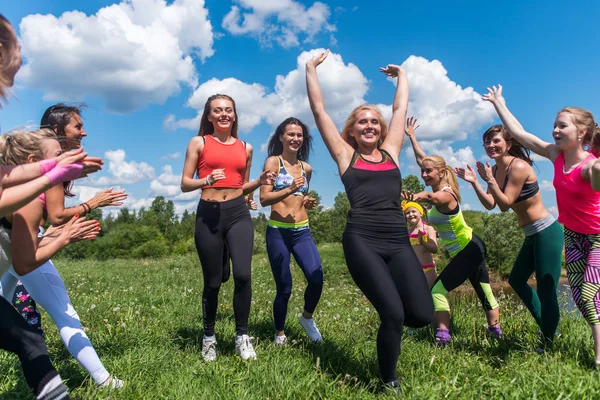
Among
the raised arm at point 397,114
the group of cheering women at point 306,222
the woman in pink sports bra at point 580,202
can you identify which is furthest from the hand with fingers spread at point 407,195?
the woman in pink sports bra at point 580,202

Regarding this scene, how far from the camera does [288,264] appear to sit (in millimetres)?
5090

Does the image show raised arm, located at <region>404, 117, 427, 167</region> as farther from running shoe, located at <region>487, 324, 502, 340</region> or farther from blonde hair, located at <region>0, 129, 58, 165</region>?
blonde hair, located at <region>0, 129, 58, 165</region>

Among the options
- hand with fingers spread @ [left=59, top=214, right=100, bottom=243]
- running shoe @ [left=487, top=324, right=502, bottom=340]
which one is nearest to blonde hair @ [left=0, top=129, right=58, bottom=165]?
hand with fingers spread @ [left=59, top=214, right=100, bottom=243]

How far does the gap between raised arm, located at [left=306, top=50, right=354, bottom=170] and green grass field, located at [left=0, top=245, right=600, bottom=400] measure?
1.89 m

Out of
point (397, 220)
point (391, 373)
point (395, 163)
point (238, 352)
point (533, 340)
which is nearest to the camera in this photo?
point (391, 373)

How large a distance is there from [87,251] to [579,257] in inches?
2711

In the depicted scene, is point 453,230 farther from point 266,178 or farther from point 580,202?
point 266,178

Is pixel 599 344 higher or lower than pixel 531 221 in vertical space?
lower

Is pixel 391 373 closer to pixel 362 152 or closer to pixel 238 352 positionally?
pixel 238 352

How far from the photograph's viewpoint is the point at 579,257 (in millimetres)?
4047

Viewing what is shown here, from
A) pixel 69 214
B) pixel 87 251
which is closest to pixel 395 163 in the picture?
pixel 69 214

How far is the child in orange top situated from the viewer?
604 centimetres

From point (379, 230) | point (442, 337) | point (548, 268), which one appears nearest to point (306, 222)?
point (379, 230)

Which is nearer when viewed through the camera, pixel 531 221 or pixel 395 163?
pixel 395 163
